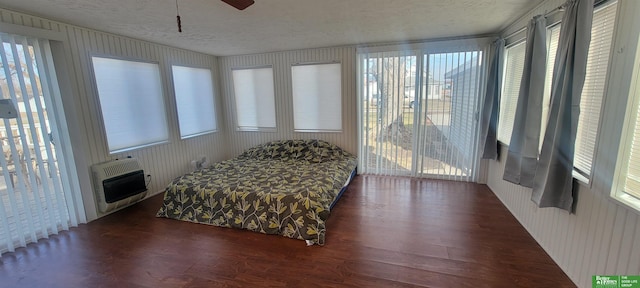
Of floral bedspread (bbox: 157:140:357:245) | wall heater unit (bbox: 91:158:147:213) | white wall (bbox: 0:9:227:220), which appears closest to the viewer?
floral bedspread (bbox: 157:140:357:245)

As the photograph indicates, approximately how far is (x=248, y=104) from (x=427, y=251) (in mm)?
3940

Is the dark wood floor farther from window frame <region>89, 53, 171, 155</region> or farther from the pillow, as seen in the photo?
the pillow

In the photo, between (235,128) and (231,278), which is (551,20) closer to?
(231,278)

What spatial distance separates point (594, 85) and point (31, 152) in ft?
15.8

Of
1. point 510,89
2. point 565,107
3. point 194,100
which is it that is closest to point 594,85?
point 565,107

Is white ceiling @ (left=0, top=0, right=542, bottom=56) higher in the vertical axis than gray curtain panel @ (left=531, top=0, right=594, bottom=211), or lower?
higher

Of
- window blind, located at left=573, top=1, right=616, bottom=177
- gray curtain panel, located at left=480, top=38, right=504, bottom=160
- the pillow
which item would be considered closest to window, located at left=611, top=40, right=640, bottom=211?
window blind, located at left=573, top=1, right=616, bottom=177

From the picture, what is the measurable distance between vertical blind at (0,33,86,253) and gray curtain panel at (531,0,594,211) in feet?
15.0

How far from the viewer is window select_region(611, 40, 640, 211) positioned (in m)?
1.39

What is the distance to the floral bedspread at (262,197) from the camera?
2531 millimetres

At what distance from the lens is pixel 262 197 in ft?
8.86

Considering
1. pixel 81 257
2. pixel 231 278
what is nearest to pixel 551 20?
pixel 231 278

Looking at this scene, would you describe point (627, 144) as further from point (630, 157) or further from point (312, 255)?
point (312, 255)

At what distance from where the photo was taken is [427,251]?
2.23 meters
